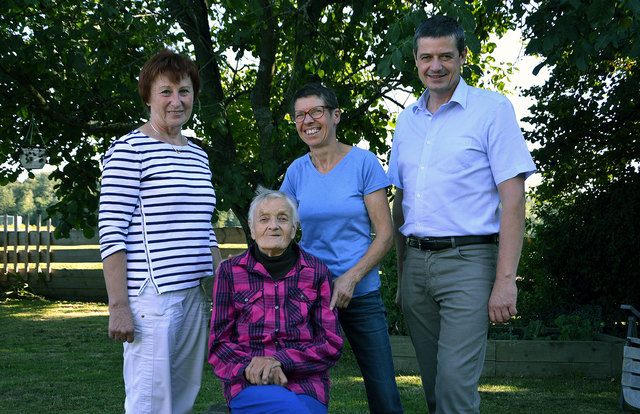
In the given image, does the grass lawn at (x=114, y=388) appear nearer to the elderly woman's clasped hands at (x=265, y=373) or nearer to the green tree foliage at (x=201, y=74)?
the green tree foliage at (x=201, y=74)

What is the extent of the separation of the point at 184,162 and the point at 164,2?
16.0 ft

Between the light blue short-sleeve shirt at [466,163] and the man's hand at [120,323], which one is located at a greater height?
the light blue short-sleeve shirt at [466,163]

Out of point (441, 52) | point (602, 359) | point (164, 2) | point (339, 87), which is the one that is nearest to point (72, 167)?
point (164, 2)

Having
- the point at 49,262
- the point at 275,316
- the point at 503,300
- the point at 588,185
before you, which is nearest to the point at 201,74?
the point at 275,316

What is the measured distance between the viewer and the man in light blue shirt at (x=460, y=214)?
2.26 m

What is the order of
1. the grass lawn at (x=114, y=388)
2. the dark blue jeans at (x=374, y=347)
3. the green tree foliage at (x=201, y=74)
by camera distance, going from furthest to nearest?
the green tree foliage at (x=201, y=74)
the grass lawn at (x=114, y=388)
the dark blue jeans at (x=374, y=347)

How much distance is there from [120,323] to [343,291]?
0.85 metres

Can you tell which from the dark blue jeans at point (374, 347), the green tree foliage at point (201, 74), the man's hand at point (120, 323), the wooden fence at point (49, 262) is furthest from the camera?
the wooden fence at point (49, 262)

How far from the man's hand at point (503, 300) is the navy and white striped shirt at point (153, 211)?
1.15 meters

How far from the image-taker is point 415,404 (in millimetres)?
4797

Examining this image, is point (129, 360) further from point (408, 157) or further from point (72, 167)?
point (72, 167)

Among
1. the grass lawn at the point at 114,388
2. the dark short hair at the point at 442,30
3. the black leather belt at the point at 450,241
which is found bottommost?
the grass lawn at the point at 114,388

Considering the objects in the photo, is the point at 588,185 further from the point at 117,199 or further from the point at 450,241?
the point at 117,199

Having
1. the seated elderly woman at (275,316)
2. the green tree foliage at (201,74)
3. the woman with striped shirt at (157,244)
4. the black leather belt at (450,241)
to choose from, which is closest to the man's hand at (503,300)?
the black leather belt at (450,241)
